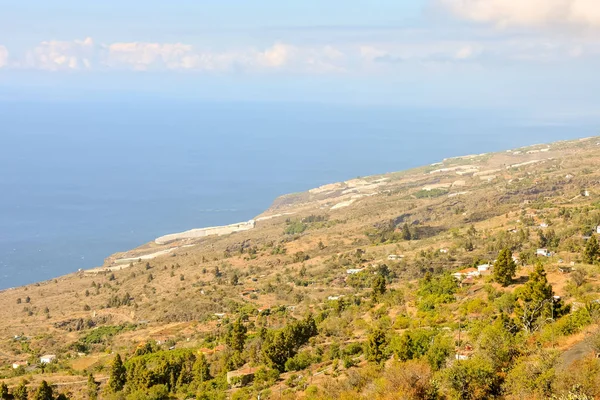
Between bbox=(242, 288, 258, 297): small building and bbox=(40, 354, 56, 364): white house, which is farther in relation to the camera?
bbox=(242, 288, 258, 297): small building

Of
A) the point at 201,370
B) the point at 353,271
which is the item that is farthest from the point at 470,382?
the point at 353,271

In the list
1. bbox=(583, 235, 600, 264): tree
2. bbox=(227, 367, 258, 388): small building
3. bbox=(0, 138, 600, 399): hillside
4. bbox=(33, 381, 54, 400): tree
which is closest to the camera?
bbox=(0, 138, 600, 399): hillside

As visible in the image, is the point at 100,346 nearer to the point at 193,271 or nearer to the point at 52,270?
the point at 193,271

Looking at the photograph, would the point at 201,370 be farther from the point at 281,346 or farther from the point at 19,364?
the point at 19,364

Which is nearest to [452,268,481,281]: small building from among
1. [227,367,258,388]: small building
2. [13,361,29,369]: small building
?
[227,367,258,388]: small building

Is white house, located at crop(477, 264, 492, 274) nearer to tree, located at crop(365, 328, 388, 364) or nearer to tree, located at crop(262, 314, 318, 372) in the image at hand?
tree, located at crop(262, 314, 318, 372)

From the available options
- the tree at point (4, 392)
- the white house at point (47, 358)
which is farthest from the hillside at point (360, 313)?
the tree at point (4, 392)
